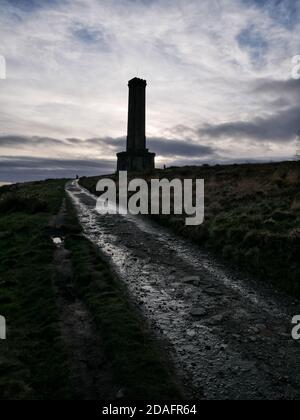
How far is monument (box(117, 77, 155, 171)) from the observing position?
80.0 meters

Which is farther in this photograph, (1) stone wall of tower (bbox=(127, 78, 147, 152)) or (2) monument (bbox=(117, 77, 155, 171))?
(1) stone wall of tower (bbox=(127, 78, 147, 152))

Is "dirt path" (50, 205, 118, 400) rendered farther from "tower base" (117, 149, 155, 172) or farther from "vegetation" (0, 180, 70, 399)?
"tower base" (117, 149, 155, 172)

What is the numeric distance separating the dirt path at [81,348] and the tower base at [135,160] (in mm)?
68646

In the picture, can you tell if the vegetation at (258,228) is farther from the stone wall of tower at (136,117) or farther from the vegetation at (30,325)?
the stone wall of tower at (136,117)

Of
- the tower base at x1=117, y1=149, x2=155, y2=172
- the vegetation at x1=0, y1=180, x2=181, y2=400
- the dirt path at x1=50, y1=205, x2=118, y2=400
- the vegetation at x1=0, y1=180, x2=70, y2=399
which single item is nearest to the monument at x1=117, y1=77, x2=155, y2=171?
the tower base at x1=117, y1=149, x2=155, y2=172

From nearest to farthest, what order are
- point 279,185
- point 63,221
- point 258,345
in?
1. point 258,345
2. point 63,221
3. point 279,185

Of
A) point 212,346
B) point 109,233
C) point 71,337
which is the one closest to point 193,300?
point 212,346

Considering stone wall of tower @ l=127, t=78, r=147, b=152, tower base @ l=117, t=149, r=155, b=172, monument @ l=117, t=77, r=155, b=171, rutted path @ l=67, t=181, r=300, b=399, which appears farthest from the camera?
stone wall of tower @ l=127, t=78, r=147, b=152

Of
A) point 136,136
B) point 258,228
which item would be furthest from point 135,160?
point 258,228

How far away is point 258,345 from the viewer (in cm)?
790

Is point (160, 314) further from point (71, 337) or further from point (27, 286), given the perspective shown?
point (27, 286)

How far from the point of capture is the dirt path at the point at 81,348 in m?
6.36

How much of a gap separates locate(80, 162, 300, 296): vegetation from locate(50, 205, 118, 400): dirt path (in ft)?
21.9
